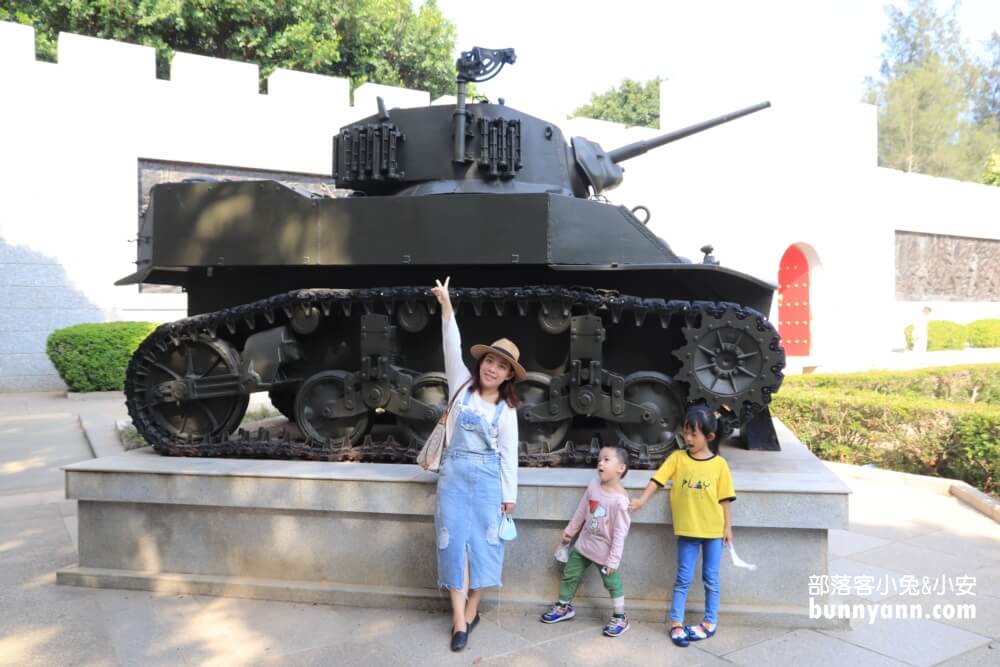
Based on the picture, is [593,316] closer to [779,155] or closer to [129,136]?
[129,136]

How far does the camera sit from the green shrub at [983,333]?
82.9 ft

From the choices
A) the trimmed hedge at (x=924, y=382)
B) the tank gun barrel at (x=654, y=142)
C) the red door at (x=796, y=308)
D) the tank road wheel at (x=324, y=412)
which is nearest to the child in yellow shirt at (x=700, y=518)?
the tank road wheel at (x=324, y=412)

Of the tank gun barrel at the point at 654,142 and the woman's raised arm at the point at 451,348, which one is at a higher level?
the tank gun barrel at the point at 654,142

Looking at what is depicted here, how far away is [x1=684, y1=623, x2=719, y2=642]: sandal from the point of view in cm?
443

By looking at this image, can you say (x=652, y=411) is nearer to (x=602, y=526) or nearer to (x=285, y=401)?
(x=602, y=526)

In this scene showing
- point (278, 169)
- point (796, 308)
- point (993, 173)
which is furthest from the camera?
point (993, 173)

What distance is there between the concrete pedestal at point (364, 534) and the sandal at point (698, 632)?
9.7 inches

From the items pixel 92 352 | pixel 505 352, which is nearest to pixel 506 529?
pixel 505 352

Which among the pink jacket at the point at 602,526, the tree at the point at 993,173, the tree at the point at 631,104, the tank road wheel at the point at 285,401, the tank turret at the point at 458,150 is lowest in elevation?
the pink jacket at the point at 602,526

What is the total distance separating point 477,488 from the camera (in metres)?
4.39

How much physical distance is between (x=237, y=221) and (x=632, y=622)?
3877 millimetres

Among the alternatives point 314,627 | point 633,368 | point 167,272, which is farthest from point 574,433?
point 167,272

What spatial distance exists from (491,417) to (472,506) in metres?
0.48

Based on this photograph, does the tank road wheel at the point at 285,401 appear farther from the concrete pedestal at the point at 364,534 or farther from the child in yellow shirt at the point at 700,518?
the child in yellow shirt at the point at 700,518
